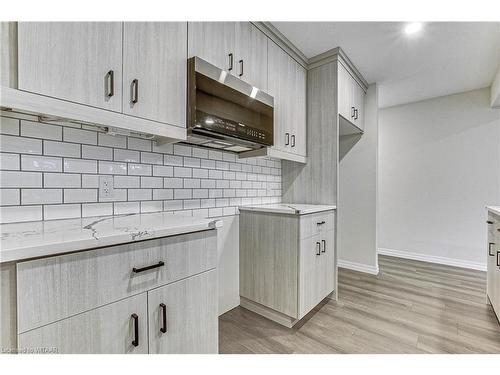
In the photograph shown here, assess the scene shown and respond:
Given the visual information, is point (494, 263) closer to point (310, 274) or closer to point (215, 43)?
point (310, 274)

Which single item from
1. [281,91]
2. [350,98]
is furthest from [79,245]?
[350,98]

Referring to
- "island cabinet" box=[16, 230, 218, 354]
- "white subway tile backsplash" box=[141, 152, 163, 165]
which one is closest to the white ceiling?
"white subway tile backsplash" box=[141, 152, 163, 165]

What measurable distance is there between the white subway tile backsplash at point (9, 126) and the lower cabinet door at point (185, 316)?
928mm

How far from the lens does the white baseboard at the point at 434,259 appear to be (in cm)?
323

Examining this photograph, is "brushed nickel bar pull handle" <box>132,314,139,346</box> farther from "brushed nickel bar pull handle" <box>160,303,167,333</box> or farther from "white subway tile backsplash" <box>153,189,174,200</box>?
"white subway tile backsplash" <box>153,189,174,200</box>

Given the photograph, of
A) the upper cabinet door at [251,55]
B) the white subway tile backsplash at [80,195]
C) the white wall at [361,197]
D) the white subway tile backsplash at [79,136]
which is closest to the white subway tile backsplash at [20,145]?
the white subway tile backsplash at [79,136]

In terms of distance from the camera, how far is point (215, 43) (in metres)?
1.55

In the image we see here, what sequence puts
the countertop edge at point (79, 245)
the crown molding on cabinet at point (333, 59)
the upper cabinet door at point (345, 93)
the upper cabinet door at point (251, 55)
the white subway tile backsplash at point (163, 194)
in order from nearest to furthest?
the countertop edge at point (79, 245)
the white subway tile backsplash at point (163, 194)
the upper cabinet door at point (251, 55)
the crown molding on cabinet at point (333, 59)
the upper cabinet door at point (345, 93)

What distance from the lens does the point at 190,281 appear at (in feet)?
3.58

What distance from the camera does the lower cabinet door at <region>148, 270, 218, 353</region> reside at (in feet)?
3.23

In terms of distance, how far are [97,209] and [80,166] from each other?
24 centimetres

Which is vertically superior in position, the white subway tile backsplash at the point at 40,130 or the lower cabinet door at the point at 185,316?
the white subway tile backsplash at the point at 40,130

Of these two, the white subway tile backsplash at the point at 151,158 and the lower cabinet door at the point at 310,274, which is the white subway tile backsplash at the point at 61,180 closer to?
the white subway tile backsplash at the point at 151,158
